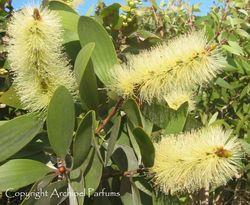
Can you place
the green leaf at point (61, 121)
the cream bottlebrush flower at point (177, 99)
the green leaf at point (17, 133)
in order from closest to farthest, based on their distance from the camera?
the green leaf at point (61, 121) → the green leaf at point (17, 133) → the cream bottlebrush flower at point (177, 99)

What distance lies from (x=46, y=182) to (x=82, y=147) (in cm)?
20

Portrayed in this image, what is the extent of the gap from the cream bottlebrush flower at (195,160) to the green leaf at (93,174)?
0.65ft

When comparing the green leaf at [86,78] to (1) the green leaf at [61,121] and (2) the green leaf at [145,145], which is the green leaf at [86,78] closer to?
(1) the green leaf at [61,121]

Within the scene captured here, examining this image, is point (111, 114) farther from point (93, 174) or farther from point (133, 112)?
point (93, 174)

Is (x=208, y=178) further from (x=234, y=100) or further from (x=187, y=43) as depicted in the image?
(x=234, y=100)

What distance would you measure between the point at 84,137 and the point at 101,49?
43 centimetres

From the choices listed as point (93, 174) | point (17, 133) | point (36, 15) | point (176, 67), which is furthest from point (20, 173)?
point (176, 67)

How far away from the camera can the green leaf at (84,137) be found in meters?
1.49

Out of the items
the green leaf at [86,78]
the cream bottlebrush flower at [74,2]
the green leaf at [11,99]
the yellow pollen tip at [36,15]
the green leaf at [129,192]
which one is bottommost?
the green leaf at [129,192]

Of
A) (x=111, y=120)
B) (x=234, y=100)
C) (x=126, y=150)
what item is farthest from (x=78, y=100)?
(x=234, y=100)

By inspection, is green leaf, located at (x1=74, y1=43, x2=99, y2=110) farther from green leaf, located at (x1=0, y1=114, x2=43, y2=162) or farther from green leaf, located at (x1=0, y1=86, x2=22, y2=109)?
green leaf, located at (x1=0, y1=86, x2=22, y2=109)

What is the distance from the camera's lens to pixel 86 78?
1.64m

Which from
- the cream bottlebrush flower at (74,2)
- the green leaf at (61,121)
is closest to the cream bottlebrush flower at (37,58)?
the green leaf at (61,121)

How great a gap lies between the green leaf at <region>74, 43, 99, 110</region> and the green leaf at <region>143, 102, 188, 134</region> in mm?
216
